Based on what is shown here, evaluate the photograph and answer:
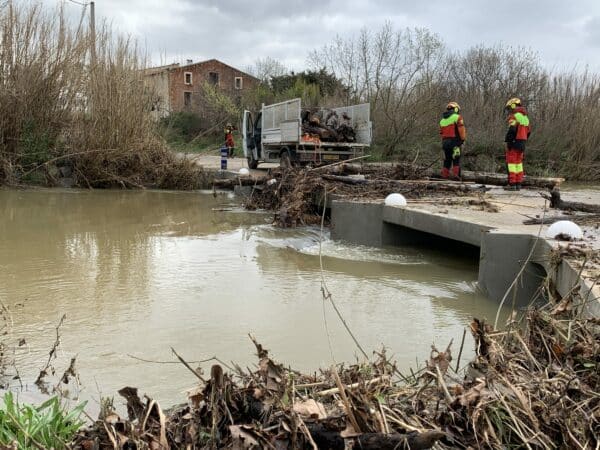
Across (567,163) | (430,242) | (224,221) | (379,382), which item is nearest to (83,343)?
(379,382)

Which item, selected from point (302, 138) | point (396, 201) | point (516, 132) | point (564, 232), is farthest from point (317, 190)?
point (564, 232)

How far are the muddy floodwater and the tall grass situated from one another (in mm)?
5488

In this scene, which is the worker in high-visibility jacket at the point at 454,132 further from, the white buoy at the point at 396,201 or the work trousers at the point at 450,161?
the white buoy at the point at 396,201

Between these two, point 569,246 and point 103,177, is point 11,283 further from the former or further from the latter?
point 103,177

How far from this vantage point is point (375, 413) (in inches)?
73.0

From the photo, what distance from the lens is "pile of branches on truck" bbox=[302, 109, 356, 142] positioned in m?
14.7

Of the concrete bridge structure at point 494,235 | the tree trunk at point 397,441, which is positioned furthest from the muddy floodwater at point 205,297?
the tree trunk at point 397,441

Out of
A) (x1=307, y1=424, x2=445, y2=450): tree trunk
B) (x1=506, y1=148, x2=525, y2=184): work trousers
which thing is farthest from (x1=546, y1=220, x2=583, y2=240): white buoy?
(x1=506, y1=148, x2=525, y2=184): work trousers

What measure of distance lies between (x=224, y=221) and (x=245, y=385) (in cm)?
782

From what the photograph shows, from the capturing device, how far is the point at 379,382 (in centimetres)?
219

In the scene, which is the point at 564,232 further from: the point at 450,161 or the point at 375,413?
the point at 450,161

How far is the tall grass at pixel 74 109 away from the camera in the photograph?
44.3 feet

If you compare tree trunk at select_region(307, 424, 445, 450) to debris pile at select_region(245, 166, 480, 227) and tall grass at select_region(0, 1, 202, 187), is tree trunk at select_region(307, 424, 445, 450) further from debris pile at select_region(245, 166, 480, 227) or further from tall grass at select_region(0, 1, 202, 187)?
tall grass at select_region(0, 1, 202, 187)

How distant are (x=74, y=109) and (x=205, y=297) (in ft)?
36.2
